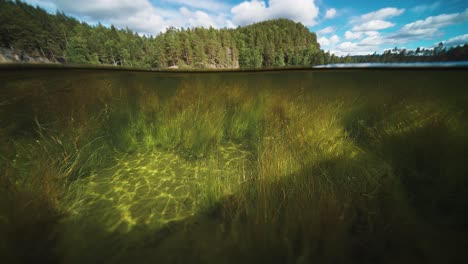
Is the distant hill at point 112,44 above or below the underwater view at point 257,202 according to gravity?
above

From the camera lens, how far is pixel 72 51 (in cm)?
1052

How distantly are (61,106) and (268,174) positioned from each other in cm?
631

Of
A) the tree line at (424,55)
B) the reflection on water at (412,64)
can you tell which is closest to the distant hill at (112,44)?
the reflection on water at (412,64)

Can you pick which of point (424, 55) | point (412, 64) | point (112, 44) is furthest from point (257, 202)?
point (112, 44)

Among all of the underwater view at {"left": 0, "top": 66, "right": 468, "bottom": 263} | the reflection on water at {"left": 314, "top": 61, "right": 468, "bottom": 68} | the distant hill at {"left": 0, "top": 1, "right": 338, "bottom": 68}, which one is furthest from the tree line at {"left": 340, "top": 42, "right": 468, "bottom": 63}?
the distant hill at {"left": 0, "top": 1, "right": 338, "bottom": 68}

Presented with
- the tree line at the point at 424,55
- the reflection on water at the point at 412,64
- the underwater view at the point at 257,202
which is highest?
the tree line at the point at 424,55

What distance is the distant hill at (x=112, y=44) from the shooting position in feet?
27.1

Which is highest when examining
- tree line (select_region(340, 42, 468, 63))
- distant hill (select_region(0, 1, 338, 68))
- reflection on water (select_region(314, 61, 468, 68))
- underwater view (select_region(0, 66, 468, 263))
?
distant hill (select_region(0, 1, 338, 68))

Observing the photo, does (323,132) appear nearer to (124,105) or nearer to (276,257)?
(276,257)

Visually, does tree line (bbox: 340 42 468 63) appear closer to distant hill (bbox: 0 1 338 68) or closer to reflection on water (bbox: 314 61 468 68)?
reflection on water (bbox: 314 61 468 68)

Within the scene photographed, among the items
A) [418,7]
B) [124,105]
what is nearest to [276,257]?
[124,105]

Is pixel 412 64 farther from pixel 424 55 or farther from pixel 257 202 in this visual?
pixel 257 202

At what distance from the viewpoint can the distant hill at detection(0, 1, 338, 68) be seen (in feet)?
27.1

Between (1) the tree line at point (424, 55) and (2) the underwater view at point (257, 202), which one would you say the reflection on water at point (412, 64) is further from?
(2) the underwater view at point (257, 202)
